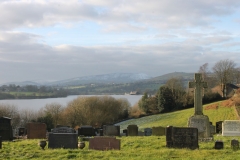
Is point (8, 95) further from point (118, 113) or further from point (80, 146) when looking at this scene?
point (80, 146)

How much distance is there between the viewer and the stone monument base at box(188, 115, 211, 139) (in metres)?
17.2

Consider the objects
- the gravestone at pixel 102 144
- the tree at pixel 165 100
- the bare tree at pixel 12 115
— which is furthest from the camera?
the tree at pixel 165 100

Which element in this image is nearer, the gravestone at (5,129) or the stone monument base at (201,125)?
the stone monument base at (201,125)

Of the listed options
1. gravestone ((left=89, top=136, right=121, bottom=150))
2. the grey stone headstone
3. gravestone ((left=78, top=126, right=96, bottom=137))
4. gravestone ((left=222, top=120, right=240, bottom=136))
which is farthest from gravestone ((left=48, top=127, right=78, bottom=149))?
gravestone ((left=222, top=120, right=240, bottom=136))

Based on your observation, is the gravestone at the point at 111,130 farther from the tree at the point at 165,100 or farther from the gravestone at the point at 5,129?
the tree at the point at 165,100

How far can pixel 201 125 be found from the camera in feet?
57.1

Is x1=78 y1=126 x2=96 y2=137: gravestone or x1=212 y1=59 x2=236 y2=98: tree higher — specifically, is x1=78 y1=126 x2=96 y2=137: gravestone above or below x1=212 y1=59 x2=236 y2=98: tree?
below

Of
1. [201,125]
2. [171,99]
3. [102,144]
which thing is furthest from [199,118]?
[171,99]

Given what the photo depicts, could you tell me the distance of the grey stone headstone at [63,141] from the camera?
12781 mm

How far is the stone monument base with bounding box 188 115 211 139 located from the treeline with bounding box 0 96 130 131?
33.6 m

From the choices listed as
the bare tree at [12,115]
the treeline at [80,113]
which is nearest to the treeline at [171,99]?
the treeline at [80,113]

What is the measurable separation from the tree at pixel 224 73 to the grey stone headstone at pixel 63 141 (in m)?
59.3

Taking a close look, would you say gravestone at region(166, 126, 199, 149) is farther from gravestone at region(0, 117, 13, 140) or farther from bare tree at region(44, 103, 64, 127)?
bare tree at region(44, 103, 64, 127)

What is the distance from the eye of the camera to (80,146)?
12.7m
